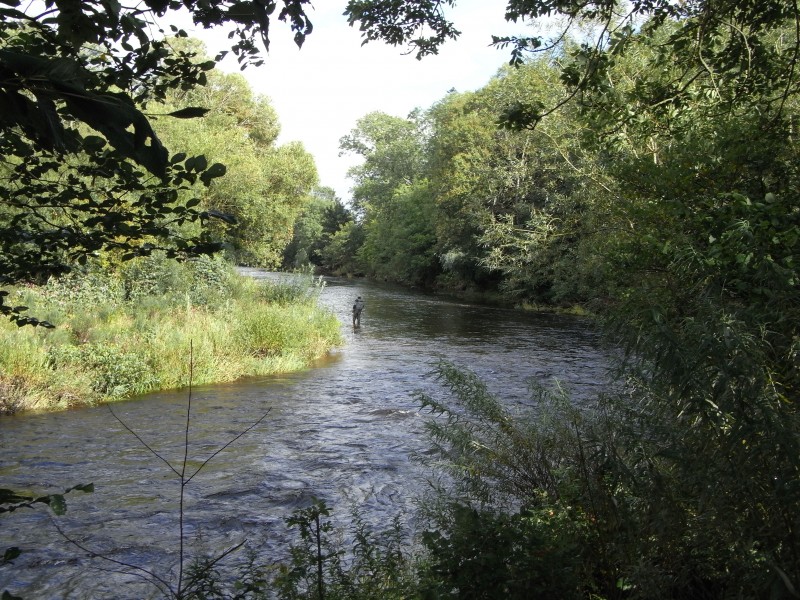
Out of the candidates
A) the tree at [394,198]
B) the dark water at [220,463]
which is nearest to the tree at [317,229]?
the tree at [394,198]

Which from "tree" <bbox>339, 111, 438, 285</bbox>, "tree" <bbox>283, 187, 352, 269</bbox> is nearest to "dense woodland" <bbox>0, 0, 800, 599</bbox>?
"tree" <bbox>339, 111, 438, 285</bbox>

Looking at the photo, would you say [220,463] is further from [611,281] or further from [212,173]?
→ [611,281]

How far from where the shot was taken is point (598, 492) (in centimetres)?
388

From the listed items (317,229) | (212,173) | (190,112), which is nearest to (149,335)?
(212,173)

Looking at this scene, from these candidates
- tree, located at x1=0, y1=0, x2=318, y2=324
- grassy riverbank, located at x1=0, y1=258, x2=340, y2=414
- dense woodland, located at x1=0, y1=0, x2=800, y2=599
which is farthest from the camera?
grassy riverbank, located at x1=0, y1=258, x2=340, y2=414

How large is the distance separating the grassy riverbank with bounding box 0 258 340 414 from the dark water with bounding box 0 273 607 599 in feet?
2.03

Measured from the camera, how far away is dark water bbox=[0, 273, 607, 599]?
18.6 ft

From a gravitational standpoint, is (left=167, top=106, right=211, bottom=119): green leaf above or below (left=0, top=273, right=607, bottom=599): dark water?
above

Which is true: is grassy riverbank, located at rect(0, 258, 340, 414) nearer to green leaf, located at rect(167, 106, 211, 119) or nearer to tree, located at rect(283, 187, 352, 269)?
green leaf, located at rect(167, 106, 211, 119)

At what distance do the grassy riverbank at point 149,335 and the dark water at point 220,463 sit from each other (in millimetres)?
619

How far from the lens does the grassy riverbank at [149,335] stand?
1091cm

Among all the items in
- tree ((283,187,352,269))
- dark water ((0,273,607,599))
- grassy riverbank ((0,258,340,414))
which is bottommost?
dark water ((0,273,607,599))

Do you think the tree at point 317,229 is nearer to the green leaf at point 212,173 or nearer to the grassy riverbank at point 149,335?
the grassy riverbank at point 149,335

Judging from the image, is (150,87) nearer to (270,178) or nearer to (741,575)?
(741,575)
